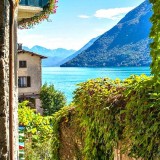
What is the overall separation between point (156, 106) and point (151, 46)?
1.76 ft

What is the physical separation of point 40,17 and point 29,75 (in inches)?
1113

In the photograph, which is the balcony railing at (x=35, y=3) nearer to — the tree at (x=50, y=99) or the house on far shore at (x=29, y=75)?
the house on far shore at (x=29, y=75)

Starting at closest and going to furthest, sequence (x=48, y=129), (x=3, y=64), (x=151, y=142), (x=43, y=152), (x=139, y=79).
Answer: (x=3, y=64) < (x=151, y=142) < (x=139, y=79) < (x=48, y=129) < (x=43, y=152)

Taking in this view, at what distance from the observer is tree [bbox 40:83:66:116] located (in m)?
36.0

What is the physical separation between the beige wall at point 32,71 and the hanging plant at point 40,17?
27122 mm

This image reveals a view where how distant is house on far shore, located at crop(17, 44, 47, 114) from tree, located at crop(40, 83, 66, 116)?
2.36 feet

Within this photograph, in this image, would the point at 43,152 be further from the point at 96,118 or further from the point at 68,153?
the point at 96,118

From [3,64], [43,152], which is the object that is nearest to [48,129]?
[43,152]

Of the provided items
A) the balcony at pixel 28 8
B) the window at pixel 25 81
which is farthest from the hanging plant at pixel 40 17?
the window at pixel 25 81

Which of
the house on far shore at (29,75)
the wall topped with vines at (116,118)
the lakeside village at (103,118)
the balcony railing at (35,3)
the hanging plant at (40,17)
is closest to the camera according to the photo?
the lakeside village at (103,118)

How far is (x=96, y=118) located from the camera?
4.73m

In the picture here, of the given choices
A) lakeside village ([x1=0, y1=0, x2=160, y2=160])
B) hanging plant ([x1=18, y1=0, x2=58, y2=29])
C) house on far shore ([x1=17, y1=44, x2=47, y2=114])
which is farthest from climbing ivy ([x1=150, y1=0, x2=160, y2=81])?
house on far shore ([x1=17, y1=44, x2=47, y2=114])

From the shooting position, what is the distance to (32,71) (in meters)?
36.5

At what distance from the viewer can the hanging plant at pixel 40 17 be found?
7.87 meters
